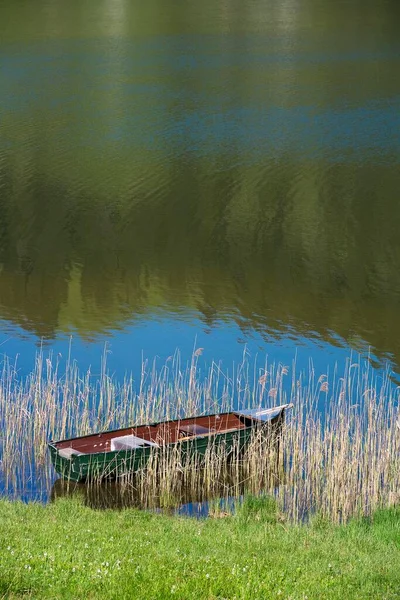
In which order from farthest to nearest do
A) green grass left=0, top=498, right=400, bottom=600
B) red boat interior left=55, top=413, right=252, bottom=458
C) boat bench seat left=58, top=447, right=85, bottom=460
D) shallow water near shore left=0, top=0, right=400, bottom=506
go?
shallow water near shore left=0, top=0, right=400, bottom=506 → red boat interior left=55, top=413, right=252, bottom=458 → boat bench seat left=58, top=447, right=85, bottom=460 → green grass left=0, top=498, right=400, bottom=600

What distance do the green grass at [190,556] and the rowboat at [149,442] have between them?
218 centimetres

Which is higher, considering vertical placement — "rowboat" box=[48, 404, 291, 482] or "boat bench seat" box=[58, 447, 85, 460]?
"boat bench seat" box=[58, 447, 85, 460]

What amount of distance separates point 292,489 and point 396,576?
213 inches

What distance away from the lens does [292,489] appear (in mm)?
15758

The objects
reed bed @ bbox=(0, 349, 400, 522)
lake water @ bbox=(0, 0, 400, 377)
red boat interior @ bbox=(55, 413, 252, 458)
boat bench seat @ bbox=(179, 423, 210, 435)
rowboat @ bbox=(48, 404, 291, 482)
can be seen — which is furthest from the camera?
lake water @ bbox=(0, 0, 400, 377)

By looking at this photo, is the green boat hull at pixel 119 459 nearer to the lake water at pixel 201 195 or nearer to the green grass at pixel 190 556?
the green grass at pixel 190 556

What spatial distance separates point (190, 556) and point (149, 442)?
6224 mm

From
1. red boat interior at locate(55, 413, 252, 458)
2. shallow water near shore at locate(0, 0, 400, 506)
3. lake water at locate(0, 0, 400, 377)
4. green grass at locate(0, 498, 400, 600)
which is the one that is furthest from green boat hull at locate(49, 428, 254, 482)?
lake water at locate(0, 0, 400, 377)

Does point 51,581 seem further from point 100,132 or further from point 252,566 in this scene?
point 100,132

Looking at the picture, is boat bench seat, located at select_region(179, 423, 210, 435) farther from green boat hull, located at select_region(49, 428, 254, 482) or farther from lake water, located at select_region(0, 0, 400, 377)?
lake water, located at select_region(0, 0, 400, 377)

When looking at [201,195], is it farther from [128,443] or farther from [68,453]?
[68,453]

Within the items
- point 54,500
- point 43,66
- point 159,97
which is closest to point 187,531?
point 54,500

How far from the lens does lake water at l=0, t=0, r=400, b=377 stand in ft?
85.8

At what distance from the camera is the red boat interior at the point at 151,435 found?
16.5m
